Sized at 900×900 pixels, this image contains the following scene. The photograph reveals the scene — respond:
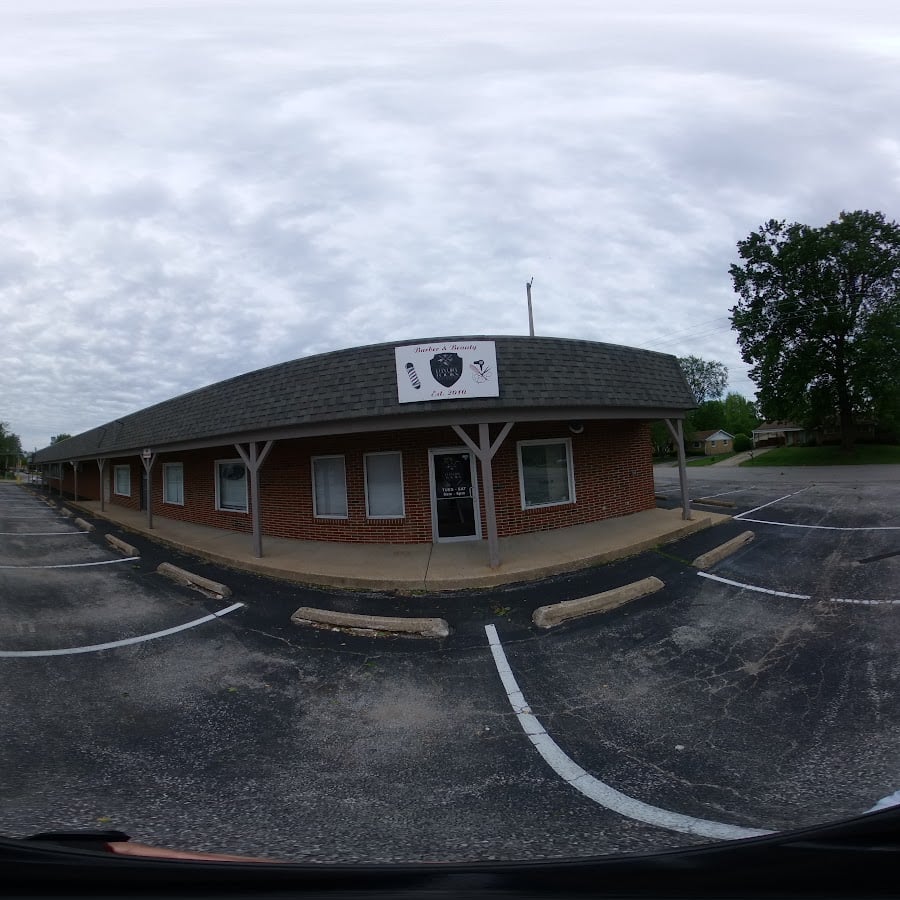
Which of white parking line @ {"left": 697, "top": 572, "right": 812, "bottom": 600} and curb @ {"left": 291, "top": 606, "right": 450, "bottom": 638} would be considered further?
white parking line @ {"left": 697, "top": 572, "right": 812, "bottom": 600}

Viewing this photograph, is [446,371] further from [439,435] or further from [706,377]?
[706,377]

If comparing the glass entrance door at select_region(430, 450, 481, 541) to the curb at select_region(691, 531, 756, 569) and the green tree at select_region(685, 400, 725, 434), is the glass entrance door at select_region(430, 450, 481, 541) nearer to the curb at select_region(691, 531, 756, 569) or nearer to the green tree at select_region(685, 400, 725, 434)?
the curb at select_region(691, 531, 756, 569)

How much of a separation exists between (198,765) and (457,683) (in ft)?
6.61

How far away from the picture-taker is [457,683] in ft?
13.7

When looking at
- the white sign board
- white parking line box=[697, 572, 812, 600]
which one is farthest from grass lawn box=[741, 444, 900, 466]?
the white sign board

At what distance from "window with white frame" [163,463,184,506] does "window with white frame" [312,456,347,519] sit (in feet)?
23.6

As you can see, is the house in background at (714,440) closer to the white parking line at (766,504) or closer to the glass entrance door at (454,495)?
the white parking line at (766,504)

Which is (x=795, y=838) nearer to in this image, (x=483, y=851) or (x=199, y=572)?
(x=483, y=851)

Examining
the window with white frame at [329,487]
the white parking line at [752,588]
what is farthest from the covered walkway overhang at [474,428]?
the white parking line at [752,588]

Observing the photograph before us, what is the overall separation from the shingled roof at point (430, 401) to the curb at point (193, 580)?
8.84ft

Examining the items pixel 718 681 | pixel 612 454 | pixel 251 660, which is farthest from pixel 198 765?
pixel 612 454

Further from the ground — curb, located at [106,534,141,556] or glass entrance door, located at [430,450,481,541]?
glass entrance door, located at [430,450,481,541]

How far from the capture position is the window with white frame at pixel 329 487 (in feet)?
33.6

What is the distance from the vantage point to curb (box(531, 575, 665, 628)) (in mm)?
5504
